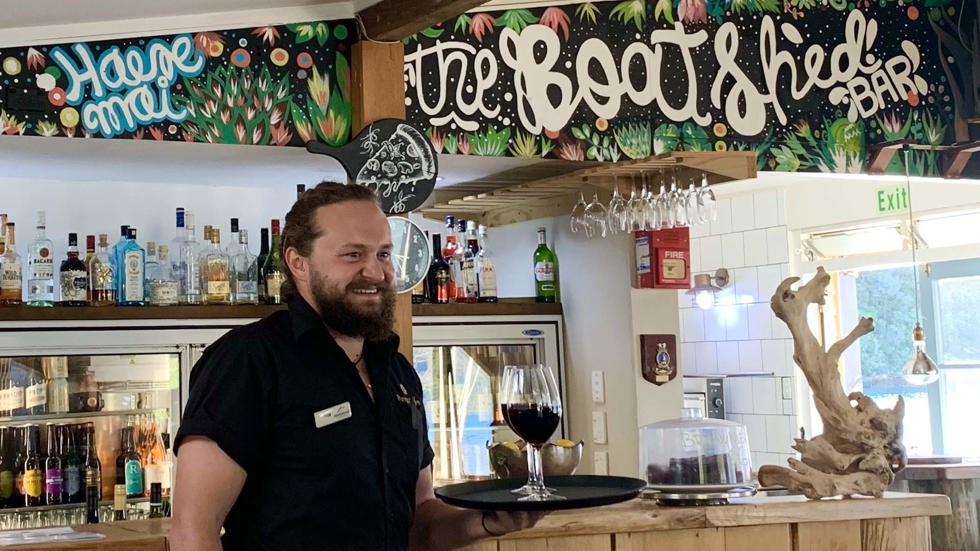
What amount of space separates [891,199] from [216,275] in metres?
4.10

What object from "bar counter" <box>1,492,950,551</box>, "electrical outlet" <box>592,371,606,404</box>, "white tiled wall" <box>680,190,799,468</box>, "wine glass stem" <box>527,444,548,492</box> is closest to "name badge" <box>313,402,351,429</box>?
"wine glass stem" <box>527,444,548,492</box>

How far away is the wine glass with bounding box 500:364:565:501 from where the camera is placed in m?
2.20

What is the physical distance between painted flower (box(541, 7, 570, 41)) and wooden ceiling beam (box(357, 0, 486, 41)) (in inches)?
31.1

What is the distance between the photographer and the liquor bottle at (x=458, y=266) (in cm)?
503

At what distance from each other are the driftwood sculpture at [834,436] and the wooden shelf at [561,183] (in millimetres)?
1049

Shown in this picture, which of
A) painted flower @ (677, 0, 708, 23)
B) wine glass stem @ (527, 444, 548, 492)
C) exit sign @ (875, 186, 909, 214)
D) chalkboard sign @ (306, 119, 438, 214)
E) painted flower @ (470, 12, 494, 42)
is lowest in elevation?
wine glass stem @ (527, 444, 548, 492)

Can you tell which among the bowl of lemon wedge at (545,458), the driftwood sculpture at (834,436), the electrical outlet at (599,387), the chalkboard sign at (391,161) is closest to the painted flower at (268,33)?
the chalkboard sign at (391,161)

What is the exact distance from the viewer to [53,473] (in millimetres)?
4363

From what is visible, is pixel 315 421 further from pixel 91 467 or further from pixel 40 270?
pixel 91 467

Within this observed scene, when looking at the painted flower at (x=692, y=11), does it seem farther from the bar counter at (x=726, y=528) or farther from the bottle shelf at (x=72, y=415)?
the bottle shelf at (x=72, y=415)

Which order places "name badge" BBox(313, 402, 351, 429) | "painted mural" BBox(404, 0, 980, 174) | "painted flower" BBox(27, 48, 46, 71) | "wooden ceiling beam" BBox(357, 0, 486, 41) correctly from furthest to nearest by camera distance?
"painted mural" BBox(404, 0, 980, 174)
"painted flower" BBox(27, 48, 46, 71)
"wooden ceiling beam" BBox(357, 0, 486, 41)
"name badge" BBox(313, 402, 351, 429)

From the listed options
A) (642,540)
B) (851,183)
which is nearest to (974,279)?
(851,183)

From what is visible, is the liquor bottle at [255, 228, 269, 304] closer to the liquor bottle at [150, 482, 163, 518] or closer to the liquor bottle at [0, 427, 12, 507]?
the liquor bottle at [150, 482, 163, 518]

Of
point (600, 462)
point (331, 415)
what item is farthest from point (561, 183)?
point (331, 415)
